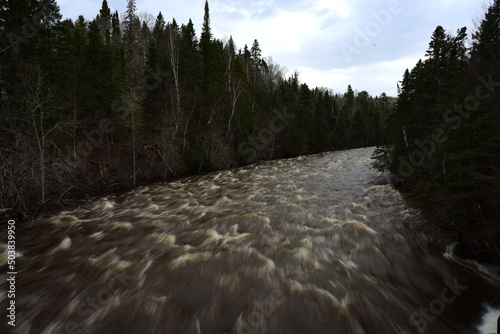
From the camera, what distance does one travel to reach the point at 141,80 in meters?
27.1

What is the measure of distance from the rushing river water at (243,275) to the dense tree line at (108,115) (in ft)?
12.4

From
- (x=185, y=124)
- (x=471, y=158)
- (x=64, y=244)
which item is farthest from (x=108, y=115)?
(x=471, y=158)

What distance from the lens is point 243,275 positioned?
19.6 feet

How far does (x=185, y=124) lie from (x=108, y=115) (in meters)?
7.26

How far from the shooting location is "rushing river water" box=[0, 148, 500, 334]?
181 inches

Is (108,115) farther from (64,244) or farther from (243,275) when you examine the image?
(243,275)

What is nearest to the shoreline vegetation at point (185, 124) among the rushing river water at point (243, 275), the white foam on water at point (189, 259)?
the rushing river water at point (243, 275)

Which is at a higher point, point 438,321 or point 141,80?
point 141,80

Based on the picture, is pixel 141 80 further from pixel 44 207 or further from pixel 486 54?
pixel 486 54

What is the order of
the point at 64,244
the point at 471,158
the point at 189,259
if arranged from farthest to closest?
the point at 64,244
the point at 471,158
the point at 189,259

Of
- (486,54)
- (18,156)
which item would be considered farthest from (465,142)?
(18,156)

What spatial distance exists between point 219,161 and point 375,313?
2074cm

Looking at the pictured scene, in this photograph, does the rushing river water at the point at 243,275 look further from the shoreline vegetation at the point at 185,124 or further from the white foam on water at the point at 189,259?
the shoreline vegetation at the point at 185,124

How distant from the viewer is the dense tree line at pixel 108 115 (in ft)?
37.9
